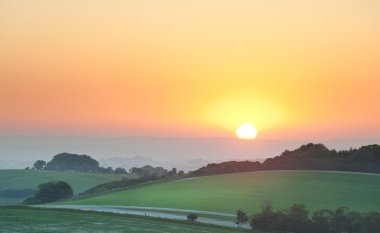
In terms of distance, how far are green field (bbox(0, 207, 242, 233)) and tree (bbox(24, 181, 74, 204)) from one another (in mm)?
64376

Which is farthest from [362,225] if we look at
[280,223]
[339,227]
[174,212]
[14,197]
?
[14,197]

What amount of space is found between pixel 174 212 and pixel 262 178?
162 feet

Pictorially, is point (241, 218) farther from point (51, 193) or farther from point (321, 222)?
point (51, 193)

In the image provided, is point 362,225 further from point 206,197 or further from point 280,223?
point 206,197

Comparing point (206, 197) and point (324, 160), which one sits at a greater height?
point (324, 160)

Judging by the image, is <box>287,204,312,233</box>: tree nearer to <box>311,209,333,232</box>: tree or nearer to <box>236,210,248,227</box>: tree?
<box>311,209,333,232</box>: tree

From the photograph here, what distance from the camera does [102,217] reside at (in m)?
79.3

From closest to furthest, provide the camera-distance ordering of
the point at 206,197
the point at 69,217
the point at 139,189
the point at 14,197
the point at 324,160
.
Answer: the point at 69,217
the point at 206,197
the point at 139,189
the point at 324,160
the point at 14,197

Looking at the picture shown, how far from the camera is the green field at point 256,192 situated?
346 feet

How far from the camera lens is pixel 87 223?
7012cm

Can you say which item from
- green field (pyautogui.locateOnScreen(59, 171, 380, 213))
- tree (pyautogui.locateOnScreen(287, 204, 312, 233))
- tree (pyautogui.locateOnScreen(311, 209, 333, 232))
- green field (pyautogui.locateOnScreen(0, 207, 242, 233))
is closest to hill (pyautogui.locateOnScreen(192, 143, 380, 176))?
green field (pyautogui.locateOnScreen(59, 171, 380, 213))

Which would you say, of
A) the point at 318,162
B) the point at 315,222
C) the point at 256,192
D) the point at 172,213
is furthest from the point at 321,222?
the point at 318,162

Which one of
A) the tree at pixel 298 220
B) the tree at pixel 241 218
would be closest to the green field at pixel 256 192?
the tree at pixel 241 218

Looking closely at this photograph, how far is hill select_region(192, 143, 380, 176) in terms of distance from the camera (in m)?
158
